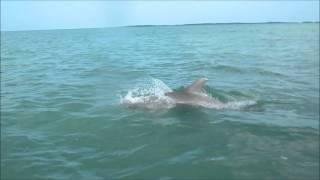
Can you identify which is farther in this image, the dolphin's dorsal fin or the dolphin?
the dolphin's dorsal fin

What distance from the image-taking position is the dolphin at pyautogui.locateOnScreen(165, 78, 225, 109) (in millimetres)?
13273

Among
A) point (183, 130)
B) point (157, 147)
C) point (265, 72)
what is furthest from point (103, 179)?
point (265, 72)

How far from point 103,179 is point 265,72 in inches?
574

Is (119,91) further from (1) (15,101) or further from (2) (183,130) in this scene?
(2) (183,130)

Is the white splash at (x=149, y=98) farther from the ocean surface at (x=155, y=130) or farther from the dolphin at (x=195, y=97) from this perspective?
the dolphin at (x=195, y=97)

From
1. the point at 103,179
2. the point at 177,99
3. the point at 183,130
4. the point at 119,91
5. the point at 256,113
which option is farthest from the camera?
the point at 119,91

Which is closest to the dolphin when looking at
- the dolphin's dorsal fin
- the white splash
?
the dolphin's dorsal fin

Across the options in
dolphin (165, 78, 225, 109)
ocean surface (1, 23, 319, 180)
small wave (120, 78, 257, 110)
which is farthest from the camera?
dolphin (165, 78, 225, 109)

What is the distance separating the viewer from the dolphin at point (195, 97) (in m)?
13.3

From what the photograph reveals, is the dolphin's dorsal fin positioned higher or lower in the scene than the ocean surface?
higher

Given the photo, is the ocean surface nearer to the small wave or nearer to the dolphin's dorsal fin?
the small wave

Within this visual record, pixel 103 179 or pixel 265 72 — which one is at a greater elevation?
pixel 265 72

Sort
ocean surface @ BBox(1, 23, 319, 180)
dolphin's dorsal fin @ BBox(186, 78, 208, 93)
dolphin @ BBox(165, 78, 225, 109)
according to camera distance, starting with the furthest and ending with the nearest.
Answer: dolphin's dorsal fin @ BBox(186, 78, 208, 93)
dolphin @ BBox(165, 78, 225, 109)
ocean surface @ BBox(1, 23, 319, 180)

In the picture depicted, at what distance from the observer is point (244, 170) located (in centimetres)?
800
